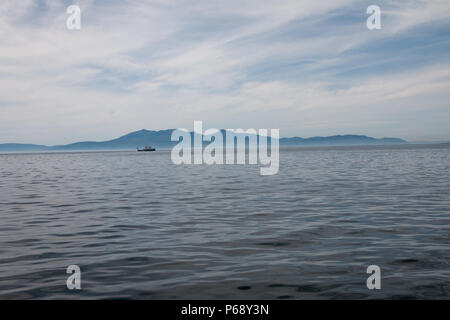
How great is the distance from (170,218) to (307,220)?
6.31 metres

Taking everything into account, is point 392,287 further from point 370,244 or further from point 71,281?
point 71,281

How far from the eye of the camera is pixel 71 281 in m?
9.58

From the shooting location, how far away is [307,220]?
16.8 m

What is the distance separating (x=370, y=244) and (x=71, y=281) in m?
9.05

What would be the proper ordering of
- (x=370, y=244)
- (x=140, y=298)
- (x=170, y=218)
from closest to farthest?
(x=140, y=298) < (x=370, y=244) < (x=170, y=218)
